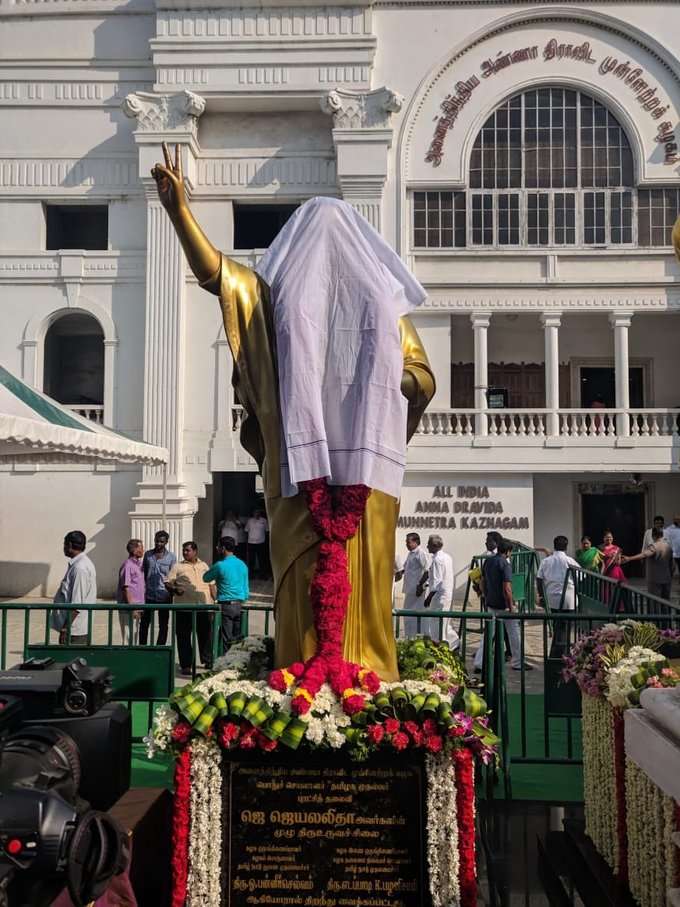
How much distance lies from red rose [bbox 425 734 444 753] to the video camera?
142 centimetres

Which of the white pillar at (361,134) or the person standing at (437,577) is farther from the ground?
the white pillar at (361,134)

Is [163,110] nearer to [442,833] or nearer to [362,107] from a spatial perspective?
[362,107]

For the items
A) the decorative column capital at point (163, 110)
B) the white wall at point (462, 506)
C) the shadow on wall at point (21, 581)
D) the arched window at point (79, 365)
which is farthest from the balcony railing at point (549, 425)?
the shadow on wall at point (21, 581)

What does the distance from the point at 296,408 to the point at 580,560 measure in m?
9.56

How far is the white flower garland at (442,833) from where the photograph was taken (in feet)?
11.1

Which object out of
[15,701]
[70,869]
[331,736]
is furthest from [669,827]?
[15,701]

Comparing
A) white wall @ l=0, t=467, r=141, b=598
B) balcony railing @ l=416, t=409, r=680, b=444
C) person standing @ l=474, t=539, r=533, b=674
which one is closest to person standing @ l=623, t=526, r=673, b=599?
person standing @ l=474, t=539, r=533, b=674

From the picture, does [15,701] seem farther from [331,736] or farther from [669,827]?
[669,827]

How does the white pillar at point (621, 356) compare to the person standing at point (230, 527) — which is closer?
the person standing at point (230, 527)

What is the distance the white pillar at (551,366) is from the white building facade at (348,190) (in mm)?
43

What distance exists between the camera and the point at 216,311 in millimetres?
16781

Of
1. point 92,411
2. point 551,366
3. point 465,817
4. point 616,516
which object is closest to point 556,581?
point 465,817

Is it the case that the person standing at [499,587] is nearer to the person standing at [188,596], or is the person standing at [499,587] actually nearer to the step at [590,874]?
the person standing at [188,596]

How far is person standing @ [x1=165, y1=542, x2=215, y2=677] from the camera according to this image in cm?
843
